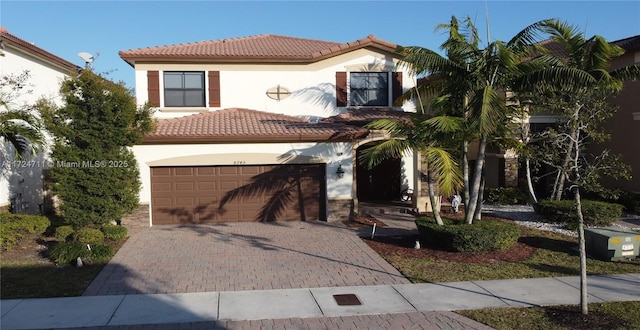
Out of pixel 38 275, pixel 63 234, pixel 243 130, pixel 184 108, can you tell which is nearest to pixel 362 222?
pixel 243 130

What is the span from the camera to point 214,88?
17.6 m

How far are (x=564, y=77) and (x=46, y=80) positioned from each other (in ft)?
57.3

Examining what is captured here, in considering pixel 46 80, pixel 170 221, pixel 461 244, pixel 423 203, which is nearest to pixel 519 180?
pixel 423 203

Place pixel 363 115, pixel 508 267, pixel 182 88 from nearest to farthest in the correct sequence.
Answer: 1. pixel 508 267
2. pixel 363 115
3. pixel 182 88

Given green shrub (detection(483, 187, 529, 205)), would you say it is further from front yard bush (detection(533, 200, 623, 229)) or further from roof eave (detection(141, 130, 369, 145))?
roof eave (detection(141, 130, 369, 145))

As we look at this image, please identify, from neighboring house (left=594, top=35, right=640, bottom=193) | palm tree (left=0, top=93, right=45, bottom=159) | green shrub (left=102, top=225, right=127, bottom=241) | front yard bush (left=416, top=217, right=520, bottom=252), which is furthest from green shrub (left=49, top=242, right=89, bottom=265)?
neighboring house (left=594, top=35, right=640, bottom=193)

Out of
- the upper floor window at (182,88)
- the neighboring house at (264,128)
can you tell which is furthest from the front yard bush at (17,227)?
the upper floor window at (182,88)

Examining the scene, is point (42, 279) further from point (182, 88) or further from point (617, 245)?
point (617, 245)

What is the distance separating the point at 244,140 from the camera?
1523 cm

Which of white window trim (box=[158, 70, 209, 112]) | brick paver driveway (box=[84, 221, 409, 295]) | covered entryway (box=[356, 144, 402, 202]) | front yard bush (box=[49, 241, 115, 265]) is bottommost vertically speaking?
brick paver driveway (box=[84, 221, 409, 295])

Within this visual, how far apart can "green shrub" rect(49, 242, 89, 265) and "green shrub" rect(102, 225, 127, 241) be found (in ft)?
7.26

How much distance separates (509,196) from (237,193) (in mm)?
11557

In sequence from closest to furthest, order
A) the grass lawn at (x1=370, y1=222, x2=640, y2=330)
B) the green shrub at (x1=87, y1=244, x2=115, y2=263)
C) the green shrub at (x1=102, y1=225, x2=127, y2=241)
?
the grass lawn at (x1=370, y1=222, x2=640, y2=330) → the green shrub at (x1=87, y1=244, x2=115, y2=263) → the green shrub at (x1=102, y1=225, x2=127, y2=241)

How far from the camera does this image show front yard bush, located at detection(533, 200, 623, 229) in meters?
13.7
